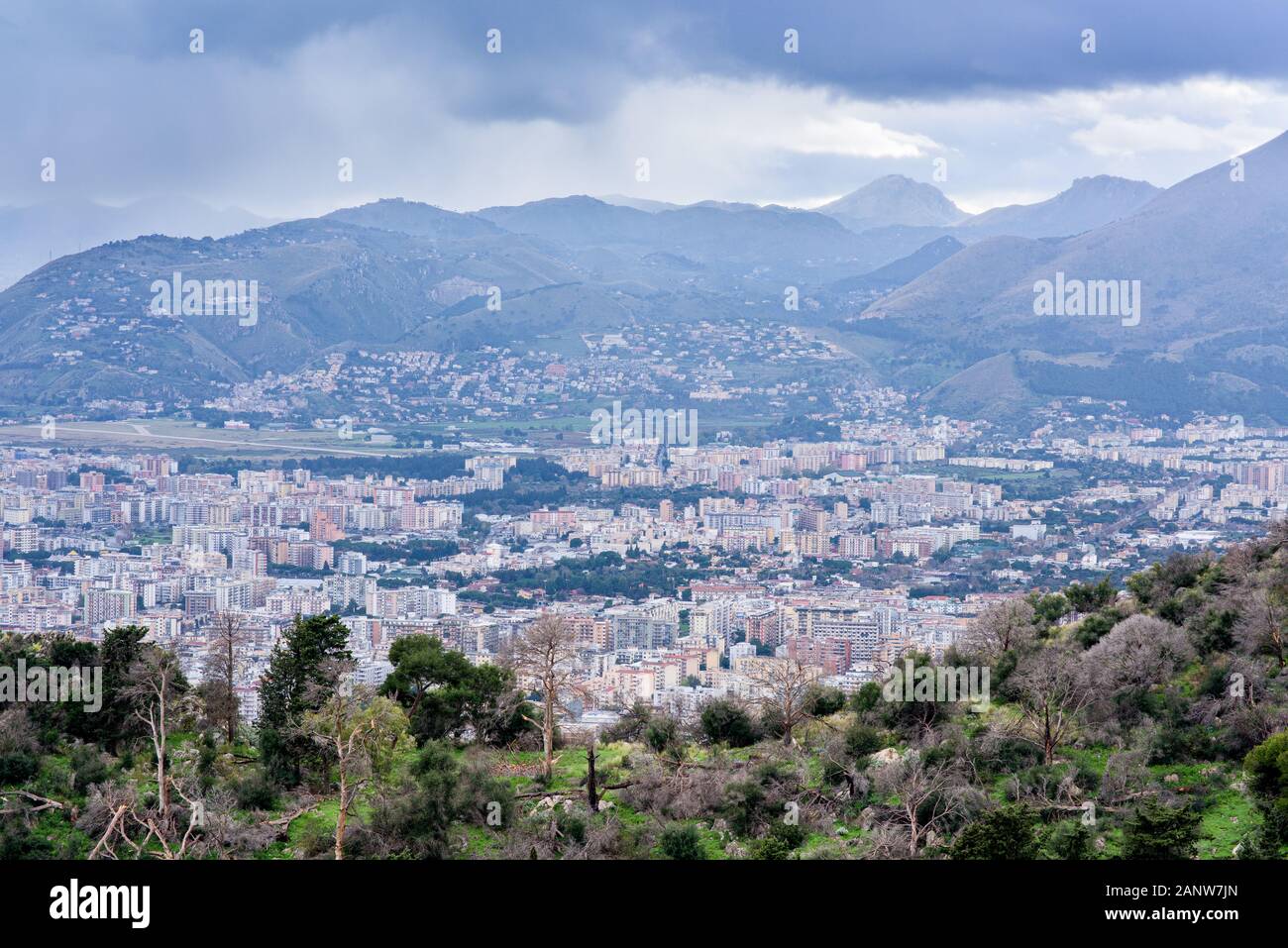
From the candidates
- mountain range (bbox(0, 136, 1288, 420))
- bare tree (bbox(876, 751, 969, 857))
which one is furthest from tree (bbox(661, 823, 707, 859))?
mountain range (bbox(0, 136, 1288, 420))

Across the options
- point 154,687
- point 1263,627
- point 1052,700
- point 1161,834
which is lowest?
point 1161,834

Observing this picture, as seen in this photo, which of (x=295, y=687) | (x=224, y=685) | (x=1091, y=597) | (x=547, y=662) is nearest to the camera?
(x=295, y=687)

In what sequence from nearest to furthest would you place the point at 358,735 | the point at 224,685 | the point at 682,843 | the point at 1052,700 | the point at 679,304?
the point at 682,843
the point at 358,735
the point at 1052,700
the point at 224,685
the point at 679,304

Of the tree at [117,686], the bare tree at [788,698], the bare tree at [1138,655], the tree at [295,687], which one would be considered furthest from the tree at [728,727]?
the tree at [117,686]

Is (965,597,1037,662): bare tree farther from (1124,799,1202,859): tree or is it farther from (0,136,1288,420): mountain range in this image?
(0,136,1288,420): mountain range

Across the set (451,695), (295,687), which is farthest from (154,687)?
(451,695)

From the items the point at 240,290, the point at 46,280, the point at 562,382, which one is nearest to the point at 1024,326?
the point at 562,382

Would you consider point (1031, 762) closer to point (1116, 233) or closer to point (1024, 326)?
point (1024, 326)

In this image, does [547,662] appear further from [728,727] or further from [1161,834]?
[1161,834]

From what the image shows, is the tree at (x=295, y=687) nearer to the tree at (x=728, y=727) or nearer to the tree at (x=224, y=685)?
the tree at (x=224, y=685)
